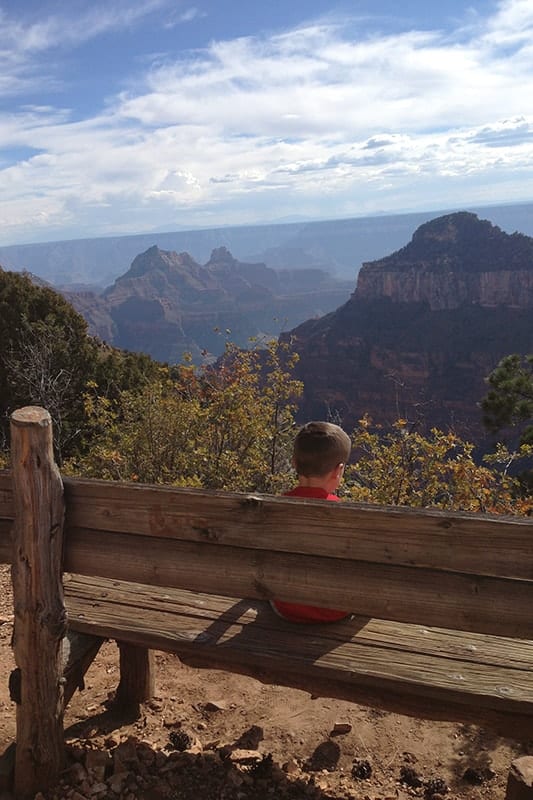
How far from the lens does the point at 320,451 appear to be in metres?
2.93

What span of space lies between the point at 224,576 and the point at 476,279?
78.4 meters

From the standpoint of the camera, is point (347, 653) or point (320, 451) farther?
point (320, 451)

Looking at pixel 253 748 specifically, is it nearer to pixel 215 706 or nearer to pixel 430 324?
pixel 215 706

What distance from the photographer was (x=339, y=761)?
3307mm

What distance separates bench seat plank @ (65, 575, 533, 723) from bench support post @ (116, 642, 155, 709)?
78 cm

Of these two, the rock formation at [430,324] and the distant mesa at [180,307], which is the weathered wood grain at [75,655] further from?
the distant mesa at [180,307]

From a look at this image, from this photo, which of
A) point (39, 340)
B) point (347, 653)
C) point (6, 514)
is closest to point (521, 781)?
point (347, 653)

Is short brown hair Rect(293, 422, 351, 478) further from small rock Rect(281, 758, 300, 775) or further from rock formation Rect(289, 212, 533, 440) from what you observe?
rock formation Rect(289, 212, 533, 440)

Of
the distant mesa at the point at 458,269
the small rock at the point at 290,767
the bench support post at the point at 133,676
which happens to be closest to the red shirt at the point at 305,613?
the small rock at the point at 290,767

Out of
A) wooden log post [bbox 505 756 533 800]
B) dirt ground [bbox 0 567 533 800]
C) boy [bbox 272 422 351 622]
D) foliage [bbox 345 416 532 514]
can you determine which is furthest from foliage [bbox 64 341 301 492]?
wooden log post [bbox 505 756 533 800]

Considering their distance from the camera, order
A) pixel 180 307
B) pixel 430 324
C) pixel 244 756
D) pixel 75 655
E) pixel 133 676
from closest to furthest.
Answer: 1. pixel 75 655
2. pixel 244 756
3. pixel 133 676
4. pixel 430 324
5. pixel 180 307

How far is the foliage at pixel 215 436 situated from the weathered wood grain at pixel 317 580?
5.67m

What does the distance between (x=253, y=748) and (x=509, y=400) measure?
34.3ft

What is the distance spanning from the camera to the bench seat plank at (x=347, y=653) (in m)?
2.39
